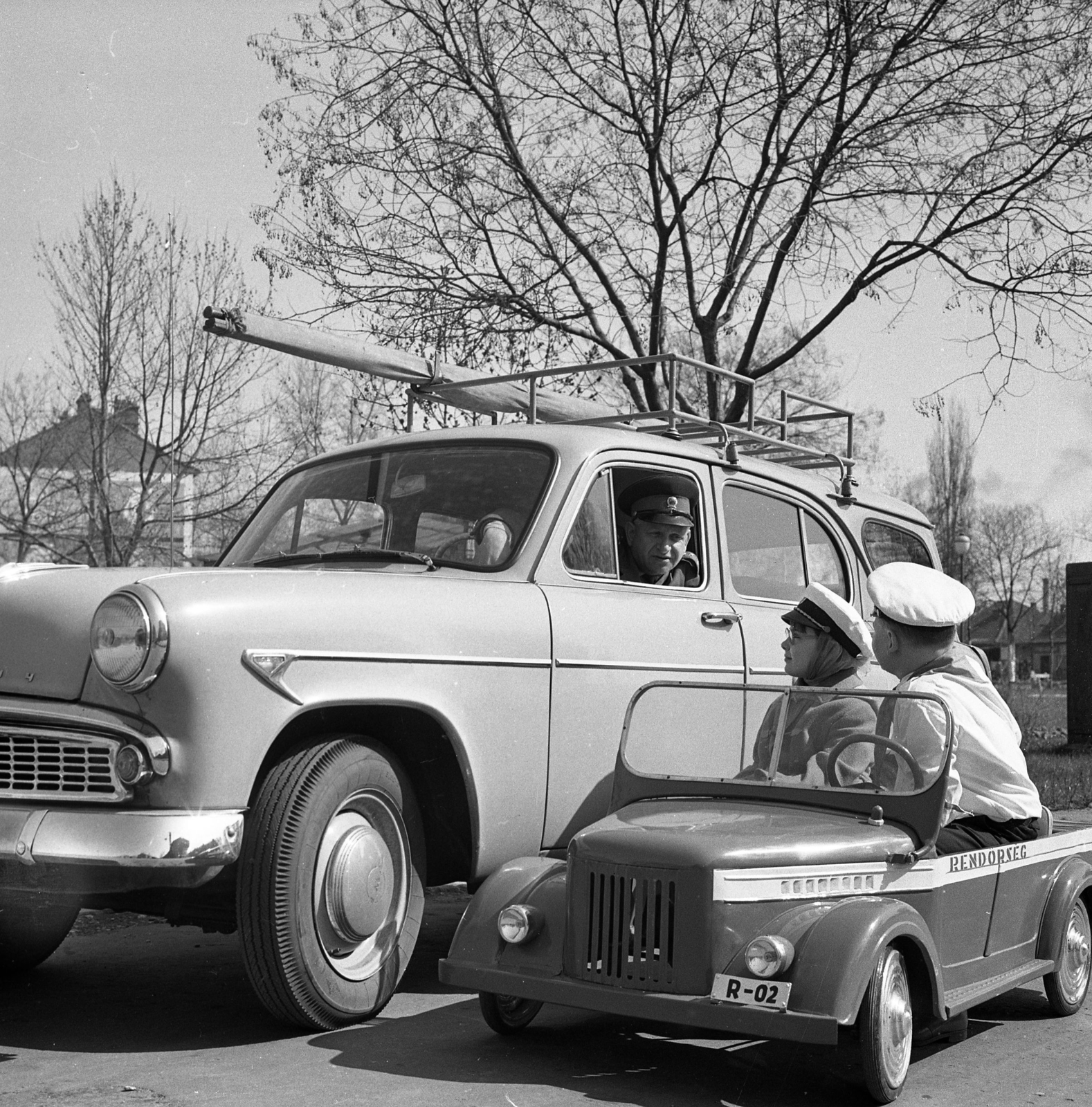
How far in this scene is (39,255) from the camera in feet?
62.0

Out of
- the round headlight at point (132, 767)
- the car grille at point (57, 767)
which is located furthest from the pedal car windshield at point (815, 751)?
the car grille at point (57, 767)

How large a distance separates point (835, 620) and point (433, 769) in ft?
4.62

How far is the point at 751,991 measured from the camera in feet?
11.9

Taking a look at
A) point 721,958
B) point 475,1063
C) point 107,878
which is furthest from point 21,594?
point 721,958

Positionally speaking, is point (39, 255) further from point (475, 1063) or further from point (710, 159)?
point (475, 1063)

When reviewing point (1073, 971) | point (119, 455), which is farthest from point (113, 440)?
point (1073, 971)

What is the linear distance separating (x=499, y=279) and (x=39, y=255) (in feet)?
27.3

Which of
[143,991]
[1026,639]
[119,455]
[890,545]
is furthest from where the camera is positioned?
[1026,639]

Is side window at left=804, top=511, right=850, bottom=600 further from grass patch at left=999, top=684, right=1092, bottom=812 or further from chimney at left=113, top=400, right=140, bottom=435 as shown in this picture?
chimney at left=113, top=400, right=140, bottom=435

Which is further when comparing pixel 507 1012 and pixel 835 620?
pixel 835 620

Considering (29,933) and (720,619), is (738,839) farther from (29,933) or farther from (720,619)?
(29,933)

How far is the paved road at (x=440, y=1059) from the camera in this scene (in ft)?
12.5

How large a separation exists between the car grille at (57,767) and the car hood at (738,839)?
1319mm

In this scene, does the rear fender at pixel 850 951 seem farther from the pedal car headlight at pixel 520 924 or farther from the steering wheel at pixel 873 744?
the pedal car headlight at pixel 520 924
